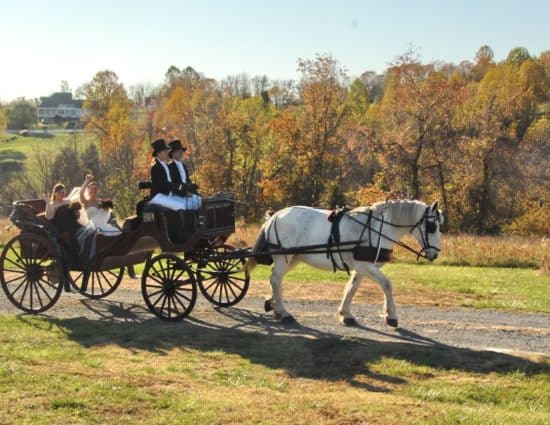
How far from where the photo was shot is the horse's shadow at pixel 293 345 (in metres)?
8.13

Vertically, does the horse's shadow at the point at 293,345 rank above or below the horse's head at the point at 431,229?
below

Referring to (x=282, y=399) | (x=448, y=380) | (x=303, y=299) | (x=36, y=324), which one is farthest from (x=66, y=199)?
(x=448, y=380)

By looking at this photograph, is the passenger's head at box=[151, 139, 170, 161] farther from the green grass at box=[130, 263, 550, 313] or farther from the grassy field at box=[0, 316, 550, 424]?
the green grass at box=[130, 263, 550, 313]

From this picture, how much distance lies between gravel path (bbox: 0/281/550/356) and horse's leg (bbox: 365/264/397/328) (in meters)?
0.17

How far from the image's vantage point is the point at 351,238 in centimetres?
1010

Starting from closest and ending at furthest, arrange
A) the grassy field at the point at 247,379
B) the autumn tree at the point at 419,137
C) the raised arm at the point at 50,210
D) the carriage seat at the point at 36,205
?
the grassy field at the point at 247,379
the raised arm at the point at 50,210
the carriage seat at the point at 36,205
the autumn tree at the point at 419,137

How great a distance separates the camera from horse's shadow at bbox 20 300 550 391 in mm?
8133

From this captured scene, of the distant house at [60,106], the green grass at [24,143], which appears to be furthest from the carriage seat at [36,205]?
the distant house at [60,106]

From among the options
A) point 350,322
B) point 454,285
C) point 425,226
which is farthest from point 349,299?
point 454,285

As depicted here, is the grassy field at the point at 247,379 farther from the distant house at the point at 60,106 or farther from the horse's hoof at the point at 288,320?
the distant house at the point at 60,106

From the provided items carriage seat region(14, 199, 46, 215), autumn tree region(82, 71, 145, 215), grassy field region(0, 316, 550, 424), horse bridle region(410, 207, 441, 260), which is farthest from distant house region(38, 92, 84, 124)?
horse bridle region(410, 207, 441, 260)

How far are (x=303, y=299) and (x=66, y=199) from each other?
4.91 meters

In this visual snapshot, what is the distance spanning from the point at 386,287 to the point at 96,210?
5.56m

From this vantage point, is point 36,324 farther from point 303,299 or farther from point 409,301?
point 409,301
